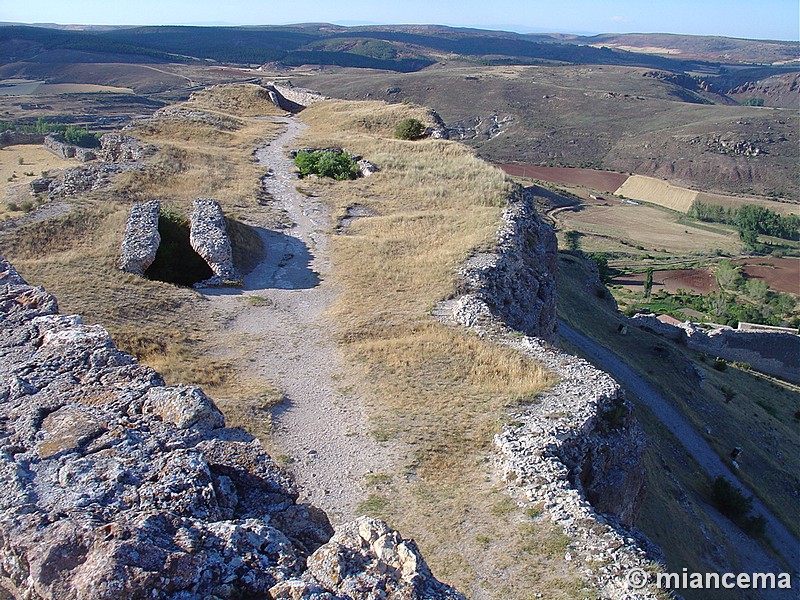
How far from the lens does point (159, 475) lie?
5.45 meters

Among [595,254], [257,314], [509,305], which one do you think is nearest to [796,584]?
[509,305]

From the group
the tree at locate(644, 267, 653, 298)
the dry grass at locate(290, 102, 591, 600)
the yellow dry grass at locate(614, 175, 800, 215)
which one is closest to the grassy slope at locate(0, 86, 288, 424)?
the dry grass at locate(290, 102, 591, 600)

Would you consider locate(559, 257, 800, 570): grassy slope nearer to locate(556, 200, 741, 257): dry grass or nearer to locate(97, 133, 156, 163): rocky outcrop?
locate(97, 133, 156, 163): rocky outcrop

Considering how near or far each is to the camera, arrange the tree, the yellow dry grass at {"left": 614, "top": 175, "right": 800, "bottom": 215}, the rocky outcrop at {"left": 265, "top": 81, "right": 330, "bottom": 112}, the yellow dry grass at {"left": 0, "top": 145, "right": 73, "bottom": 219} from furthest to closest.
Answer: the yellow dry grass at {"left": 614, "top": 175, "right": 800, "bottom": 215} → the tree → the rocky outcrop at {"left": 265, "top": 81, "right": 330, "bottom": 112} → the yellow dry grass at {"left": 0, "top": 145, "right": 73, "bottom": 219}

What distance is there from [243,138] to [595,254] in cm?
4347

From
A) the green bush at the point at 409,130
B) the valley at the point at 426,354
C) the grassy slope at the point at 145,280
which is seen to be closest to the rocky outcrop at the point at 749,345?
the valley at the point at 426,354

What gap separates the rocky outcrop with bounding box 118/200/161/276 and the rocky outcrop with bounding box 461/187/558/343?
26.3ft

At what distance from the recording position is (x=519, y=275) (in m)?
17.5

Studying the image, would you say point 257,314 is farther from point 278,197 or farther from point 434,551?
point 278,197

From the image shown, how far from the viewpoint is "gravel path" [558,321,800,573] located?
1623cm

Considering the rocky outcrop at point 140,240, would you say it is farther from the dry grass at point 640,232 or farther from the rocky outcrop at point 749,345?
the dry grass at point 640,232

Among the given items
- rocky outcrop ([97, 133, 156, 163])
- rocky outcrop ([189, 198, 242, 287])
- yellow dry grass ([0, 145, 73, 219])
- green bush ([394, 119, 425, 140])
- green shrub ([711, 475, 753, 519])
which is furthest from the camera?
green bush ([394, 119, 425, 140])

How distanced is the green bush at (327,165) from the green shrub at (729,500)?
1772 cm

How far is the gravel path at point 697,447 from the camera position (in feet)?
53.3
